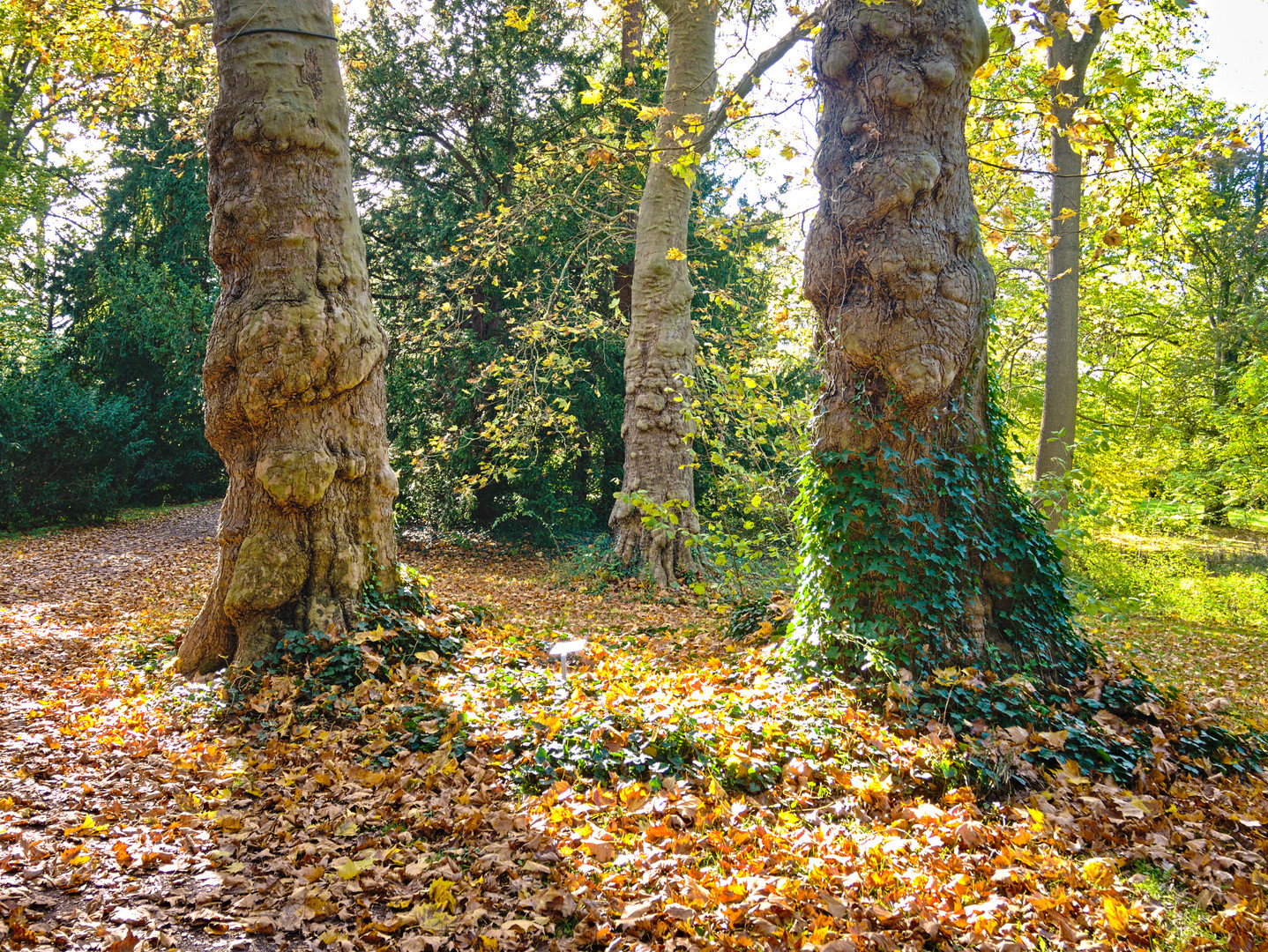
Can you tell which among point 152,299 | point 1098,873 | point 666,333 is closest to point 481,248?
point 666,333

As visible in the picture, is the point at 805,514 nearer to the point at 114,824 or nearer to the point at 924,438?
the point at 924,438

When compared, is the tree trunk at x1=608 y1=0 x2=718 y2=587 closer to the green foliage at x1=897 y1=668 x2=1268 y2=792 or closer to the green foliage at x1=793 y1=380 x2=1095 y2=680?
the green foliage at x1=793 y1=380 x2=1095 y2=680

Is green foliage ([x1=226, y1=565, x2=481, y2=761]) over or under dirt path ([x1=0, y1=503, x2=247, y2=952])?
over

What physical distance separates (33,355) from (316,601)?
15.8 m

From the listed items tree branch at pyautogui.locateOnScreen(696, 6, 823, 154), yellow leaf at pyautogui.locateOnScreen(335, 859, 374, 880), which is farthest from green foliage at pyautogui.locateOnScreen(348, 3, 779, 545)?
yellow leaf at pyautogui.locateOnScreen(335, 859, 374, 880)

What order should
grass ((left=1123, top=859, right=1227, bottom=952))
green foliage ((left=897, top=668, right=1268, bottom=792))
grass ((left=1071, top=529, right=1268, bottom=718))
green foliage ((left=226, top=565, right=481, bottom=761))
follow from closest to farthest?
grass ((left=1123, top=859, right=1227, bottom=952)) < green foliage ((left=897, top=668, right=1268, bottom=792)) < green foliage ((left=226, top=565, right=481, bottom=761)) < grass ((left=1071, top=529, right=1268, bottom=718))

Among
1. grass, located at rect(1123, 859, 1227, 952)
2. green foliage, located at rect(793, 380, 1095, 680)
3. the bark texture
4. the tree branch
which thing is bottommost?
grass, located at rect(1123, 859, 1227, 952)

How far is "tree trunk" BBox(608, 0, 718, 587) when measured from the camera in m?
9.08

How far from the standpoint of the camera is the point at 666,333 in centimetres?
910

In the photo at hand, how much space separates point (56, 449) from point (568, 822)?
1563 cm

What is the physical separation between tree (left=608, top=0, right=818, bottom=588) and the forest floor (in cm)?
404

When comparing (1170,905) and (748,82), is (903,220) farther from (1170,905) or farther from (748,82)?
(748,82)

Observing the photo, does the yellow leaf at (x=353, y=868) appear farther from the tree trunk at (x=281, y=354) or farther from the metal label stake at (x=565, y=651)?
the tree trunk at (x=281, y=354)

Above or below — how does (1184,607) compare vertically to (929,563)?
below
